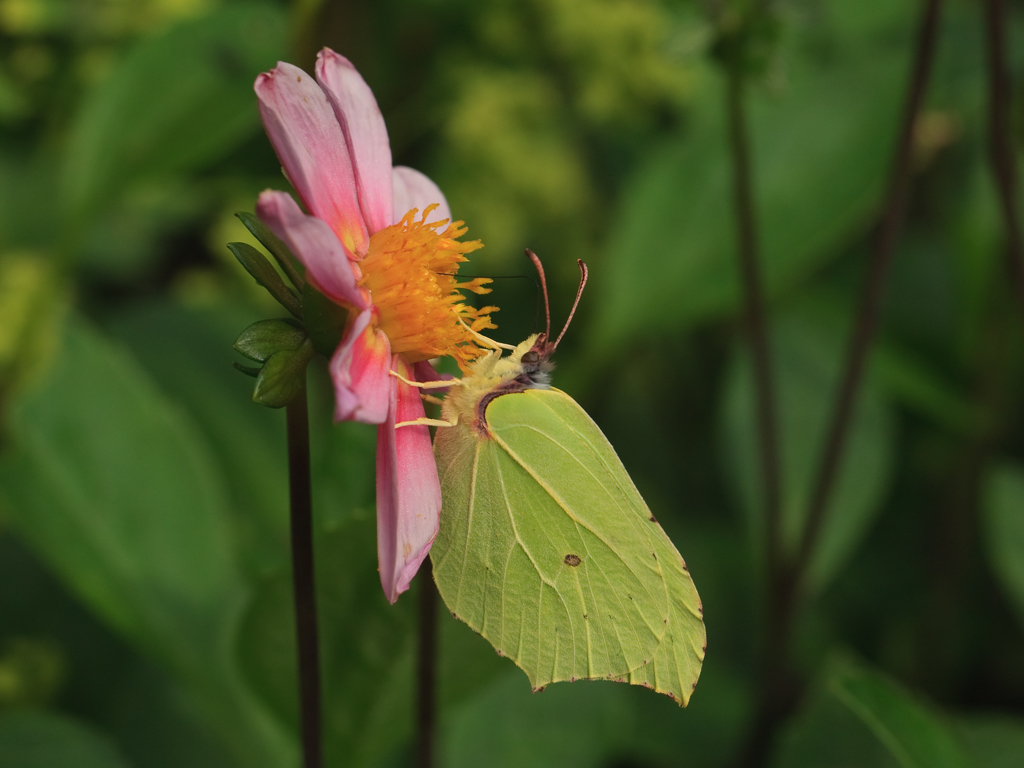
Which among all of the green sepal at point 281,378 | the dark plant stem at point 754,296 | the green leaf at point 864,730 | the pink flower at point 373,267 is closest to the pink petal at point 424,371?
the pink flower at point 373,267

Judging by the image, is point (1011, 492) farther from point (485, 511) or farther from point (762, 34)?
point (485, 511)

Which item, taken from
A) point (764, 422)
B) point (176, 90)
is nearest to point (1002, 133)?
point (764, 422)

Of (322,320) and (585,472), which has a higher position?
(322,320)

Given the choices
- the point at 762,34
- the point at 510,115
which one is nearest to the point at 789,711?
the point at 762,34

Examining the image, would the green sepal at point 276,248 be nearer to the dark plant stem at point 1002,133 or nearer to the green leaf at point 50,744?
the green leaf at point 50,744

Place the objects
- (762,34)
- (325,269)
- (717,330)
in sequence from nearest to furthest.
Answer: (325,269) < (762,34) < (717,330)

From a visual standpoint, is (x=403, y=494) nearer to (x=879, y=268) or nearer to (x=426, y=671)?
(x=426, y=671)

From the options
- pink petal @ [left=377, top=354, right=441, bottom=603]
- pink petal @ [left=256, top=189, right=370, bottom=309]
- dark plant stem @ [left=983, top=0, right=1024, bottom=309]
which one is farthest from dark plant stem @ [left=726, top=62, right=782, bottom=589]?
pink petal @ [left=256, top=189, right=370, bottom=309]
